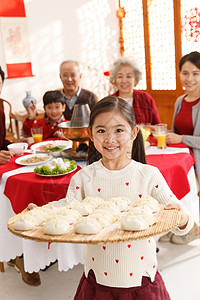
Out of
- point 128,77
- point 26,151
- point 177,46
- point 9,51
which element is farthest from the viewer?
point 177,46

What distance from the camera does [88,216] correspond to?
3.34 ft

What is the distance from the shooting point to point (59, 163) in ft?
6.00

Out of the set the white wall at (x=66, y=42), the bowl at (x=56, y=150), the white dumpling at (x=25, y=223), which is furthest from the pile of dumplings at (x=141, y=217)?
the white wall at (x=66, y=42)

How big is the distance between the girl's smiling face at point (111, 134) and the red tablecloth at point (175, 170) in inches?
27.1

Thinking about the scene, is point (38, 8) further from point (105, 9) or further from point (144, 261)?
point (144, 261)

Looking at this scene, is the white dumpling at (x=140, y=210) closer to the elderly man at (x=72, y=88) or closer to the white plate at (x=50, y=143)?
the white plate at (x=50, y=143)

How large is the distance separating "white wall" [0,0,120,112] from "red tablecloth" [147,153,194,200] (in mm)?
3567

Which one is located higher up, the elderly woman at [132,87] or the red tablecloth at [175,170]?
the elderly woman at [132,87]

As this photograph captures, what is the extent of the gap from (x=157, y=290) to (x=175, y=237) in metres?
1.48

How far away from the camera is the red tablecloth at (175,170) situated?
1832 millimetres

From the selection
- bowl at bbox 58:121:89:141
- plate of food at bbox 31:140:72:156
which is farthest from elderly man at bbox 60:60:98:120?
bowl at bbox 58:121:89:141

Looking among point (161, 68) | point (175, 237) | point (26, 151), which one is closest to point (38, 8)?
point (161, 68)

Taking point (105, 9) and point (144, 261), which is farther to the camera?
point (105, 9)

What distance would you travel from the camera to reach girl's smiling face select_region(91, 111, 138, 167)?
1141 mm
